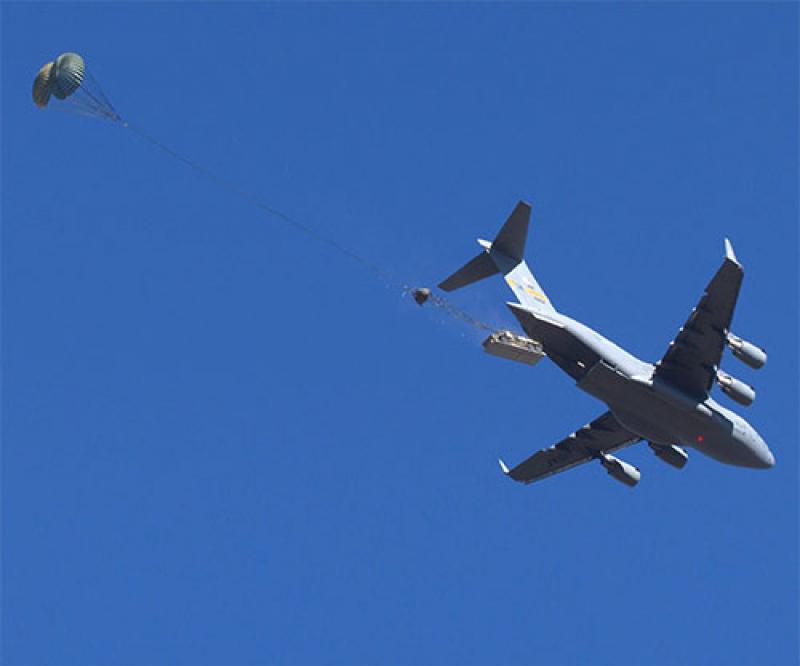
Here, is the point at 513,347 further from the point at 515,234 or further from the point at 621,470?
the point at 621,470

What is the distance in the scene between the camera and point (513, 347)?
45250mm

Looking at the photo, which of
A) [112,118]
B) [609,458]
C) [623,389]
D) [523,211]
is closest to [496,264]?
[523,211]

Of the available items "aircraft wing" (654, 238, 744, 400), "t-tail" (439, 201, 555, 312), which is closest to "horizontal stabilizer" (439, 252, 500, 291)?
"t-tail" (439, 201, 555, 312)

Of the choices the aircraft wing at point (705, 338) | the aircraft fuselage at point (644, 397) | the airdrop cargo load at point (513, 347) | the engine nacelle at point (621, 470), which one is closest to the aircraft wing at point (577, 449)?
the engine nacelle at point (621, 470)

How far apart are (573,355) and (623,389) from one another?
5.51 feet

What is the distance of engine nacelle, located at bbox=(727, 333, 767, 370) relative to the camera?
148ft

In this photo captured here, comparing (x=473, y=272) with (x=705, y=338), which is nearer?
(x=705, y=338)

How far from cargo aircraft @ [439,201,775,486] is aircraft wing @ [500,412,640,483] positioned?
3576mm

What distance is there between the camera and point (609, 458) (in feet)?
169

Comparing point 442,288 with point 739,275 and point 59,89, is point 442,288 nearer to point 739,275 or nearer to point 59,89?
point 739,275

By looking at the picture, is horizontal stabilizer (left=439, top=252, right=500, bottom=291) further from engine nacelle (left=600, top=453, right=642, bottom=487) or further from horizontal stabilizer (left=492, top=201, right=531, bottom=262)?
engine nacelle (left=600, top=453, right=642, bottom=487)

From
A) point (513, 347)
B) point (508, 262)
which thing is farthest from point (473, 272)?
point (513, 347)

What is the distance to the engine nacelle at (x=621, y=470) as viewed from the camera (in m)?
51.4

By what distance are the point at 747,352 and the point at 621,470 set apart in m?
7.77
